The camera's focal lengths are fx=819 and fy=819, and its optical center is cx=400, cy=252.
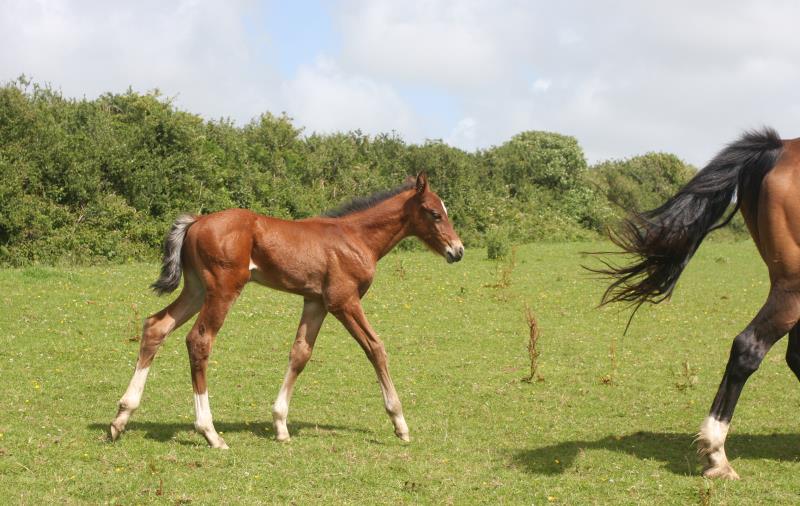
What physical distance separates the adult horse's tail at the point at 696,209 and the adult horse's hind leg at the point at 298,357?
9.66ft

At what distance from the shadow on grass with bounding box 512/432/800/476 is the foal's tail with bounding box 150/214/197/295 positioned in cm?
356

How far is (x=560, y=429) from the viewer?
8.77 m

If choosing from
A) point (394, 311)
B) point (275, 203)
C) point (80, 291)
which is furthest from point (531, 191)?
point (80, 291)

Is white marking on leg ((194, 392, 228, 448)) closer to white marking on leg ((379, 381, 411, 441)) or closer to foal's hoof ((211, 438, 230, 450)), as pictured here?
foal's hoof ((211, 438, 230, 450))

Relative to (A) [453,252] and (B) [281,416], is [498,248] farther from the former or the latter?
(B) [281,416]

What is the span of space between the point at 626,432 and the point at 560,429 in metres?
0.69

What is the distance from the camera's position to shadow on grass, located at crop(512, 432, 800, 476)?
7.21m

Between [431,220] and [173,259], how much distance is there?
272 centimetres

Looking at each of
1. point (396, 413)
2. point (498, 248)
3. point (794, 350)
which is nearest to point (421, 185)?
point (396, 413)

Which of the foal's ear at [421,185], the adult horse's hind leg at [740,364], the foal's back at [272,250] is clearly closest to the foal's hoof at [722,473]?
the adult horse's hind leg at [740,364]

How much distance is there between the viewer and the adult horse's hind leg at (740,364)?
6555mm

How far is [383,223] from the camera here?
8695 mm

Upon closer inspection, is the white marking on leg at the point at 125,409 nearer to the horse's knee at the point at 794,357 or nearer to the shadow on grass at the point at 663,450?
the shadow on grass at the point at 663,450

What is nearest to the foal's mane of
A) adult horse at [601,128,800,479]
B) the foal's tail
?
the foal's tail
